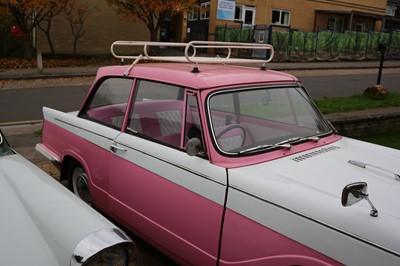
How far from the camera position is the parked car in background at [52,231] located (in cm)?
186

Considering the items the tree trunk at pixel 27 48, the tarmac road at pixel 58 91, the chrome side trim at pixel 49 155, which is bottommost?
the tarmac road at pixel 58 91

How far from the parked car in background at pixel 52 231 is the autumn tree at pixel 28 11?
17013mm

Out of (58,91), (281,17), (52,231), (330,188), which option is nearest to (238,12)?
(281,17)

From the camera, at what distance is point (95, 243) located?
6.33ft

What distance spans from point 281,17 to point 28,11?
18856 mm

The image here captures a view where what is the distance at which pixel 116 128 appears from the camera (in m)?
3.72

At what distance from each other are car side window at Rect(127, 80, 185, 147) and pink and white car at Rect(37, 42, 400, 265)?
0.01 meters

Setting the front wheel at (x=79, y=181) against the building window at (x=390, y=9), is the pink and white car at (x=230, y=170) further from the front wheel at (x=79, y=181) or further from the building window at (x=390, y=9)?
the building window at (x=390, y=9)

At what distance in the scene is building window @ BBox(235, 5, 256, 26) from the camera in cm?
2820

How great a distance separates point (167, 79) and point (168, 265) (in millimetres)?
1648

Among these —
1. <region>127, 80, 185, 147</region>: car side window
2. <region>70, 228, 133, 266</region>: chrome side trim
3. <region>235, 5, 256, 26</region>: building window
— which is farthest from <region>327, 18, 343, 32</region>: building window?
<region>70, 228, 133, 266</region>: chrome side trim

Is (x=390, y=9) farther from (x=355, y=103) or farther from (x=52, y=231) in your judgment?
(x=52, y=231)

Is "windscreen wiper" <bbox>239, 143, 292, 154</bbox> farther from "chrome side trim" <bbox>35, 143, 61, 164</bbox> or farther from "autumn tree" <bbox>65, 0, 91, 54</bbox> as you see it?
"autumn tree" <bbox>65, 0, 91, 54</bbox>

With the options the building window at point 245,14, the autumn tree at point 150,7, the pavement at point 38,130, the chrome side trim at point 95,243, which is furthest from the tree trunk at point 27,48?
the chrome side trim at point 95,243
